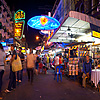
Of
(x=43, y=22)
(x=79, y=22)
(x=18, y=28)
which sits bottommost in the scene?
(x=79, y=22)

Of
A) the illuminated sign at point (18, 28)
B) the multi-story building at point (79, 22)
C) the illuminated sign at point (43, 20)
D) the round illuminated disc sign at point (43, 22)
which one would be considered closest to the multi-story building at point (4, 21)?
the illuminated sign at point (18, 28)

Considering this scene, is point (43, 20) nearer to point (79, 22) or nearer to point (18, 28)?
point (79, 22)

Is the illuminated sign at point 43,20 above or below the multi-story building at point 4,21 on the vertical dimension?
below

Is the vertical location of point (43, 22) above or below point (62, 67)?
above

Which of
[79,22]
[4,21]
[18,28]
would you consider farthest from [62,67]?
[4,21]

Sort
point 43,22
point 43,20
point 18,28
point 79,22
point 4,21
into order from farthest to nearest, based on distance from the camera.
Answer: point 4,21 < point 18,28 < point 43,22 < point 43,20 < point 79,22

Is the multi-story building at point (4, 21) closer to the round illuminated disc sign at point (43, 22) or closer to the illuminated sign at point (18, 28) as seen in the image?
the illuminated sign at point (18, 28)

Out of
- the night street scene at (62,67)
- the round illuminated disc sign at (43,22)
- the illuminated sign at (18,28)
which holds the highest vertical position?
the illuminated sign at (18,28)

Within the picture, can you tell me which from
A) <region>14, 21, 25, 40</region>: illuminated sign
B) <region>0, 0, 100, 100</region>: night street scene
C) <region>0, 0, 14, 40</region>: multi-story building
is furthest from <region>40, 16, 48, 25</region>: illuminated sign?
<region>0, 0, 14, 40</region>: multi-story building

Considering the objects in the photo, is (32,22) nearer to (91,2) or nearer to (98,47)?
(98,47)

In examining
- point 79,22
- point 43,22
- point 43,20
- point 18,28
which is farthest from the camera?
point 18,28

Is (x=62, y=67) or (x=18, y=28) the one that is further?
(x=18, y=28)

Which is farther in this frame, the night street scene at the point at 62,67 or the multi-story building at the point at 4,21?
Result: the multi-story building at the point at 4,21

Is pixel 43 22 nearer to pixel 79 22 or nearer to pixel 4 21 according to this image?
pixel 79 22
